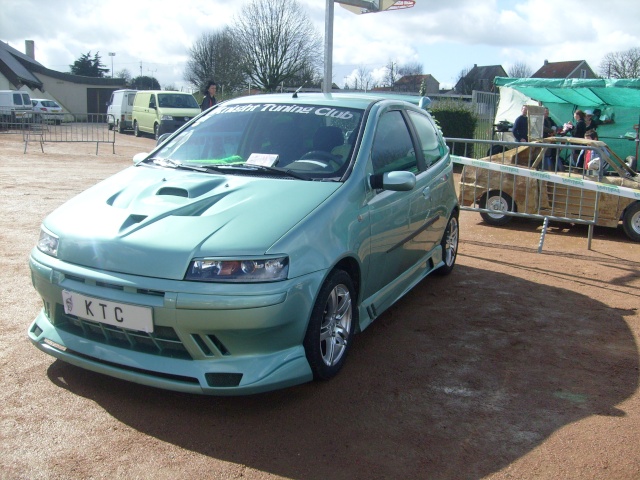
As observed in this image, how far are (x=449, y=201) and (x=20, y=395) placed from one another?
4.16 m

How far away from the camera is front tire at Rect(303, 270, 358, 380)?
3561 millimetres

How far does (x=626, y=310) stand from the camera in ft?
18.6

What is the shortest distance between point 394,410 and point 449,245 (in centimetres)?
319

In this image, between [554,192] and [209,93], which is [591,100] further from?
[209,93]

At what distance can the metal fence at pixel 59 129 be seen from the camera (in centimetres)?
2019

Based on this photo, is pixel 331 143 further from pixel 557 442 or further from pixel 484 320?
pixel 557 442

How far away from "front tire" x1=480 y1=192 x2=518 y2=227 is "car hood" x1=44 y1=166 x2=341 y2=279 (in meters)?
6.30

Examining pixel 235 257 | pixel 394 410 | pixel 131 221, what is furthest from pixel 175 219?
pixel 394 410

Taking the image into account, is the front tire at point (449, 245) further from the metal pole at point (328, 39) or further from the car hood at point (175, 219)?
the metal pole at point (328, 39)

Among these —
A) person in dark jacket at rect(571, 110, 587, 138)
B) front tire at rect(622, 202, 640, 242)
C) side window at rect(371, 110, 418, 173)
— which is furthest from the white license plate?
person in dark jacket at rect(571, 110, 587, 138)

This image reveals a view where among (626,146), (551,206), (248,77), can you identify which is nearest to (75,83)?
(248,77)

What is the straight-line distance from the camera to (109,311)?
131 inches

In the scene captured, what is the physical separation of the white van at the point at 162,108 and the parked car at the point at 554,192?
16.2 metres

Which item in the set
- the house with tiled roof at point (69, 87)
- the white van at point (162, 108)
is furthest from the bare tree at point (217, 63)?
the white van at point (162, 108)
